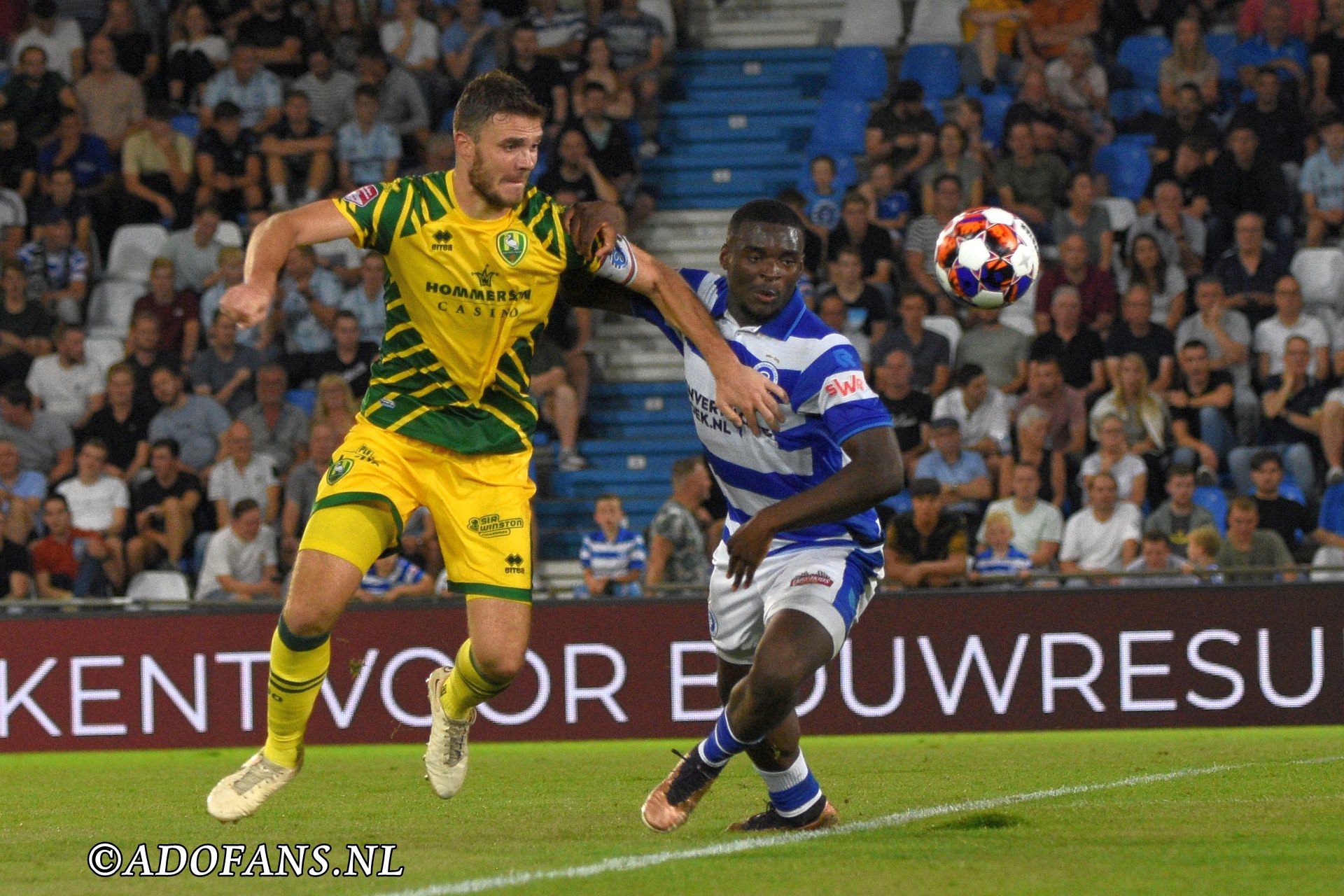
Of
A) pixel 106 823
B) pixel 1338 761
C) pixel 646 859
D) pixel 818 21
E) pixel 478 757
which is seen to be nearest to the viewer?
pixel 646 859

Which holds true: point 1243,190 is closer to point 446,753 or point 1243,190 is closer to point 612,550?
point 612,550

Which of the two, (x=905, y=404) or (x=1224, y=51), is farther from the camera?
(x=1224, y=51)

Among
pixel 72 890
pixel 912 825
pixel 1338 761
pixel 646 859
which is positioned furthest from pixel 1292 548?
pixel 72 890

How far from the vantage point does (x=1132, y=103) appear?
55.3 ft

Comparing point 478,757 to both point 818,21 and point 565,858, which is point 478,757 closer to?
point 565,858

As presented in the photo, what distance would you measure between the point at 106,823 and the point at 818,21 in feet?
41.2

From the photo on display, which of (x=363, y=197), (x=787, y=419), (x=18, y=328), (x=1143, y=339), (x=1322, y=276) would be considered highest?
(x=363, y=197)

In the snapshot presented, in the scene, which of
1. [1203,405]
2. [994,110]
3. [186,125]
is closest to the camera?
[1203,405]

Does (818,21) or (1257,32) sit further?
(818,21)

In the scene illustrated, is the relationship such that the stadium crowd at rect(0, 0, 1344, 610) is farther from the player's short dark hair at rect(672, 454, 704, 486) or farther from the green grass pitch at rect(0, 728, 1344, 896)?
the green grass pitch at rect(0, 728, 1344, 896)

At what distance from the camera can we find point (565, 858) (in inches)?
240

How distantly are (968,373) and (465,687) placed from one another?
24.8 feet

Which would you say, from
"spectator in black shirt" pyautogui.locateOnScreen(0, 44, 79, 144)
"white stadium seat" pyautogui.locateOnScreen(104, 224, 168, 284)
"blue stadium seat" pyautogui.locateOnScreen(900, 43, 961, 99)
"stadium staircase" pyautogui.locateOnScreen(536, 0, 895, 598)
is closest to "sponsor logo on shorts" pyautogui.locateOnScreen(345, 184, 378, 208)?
"stadium staircase" pyautogui.locateOnScreen(536, 0, 895, 598)

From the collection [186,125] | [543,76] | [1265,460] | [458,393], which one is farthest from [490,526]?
[186,125]
